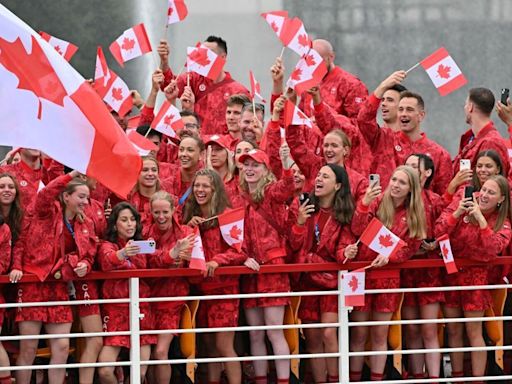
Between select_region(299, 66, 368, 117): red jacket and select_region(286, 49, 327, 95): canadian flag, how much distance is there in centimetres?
84

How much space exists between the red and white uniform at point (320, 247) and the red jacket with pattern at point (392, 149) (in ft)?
3.73

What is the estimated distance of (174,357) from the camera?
39.3 ft

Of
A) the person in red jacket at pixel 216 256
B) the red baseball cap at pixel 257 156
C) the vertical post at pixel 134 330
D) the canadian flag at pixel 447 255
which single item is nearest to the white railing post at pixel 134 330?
the vertical post at pixel 134 330

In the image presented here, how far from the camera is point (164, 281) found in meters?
11.9

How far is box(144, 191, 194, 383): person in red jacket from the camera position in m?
11.8

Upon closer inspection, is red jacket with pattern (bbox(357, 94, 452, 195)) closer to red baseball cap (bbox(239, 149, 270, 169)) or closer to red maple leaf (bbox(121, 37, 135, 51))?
red baseball cap (bbox(239, 149, 270, 169))

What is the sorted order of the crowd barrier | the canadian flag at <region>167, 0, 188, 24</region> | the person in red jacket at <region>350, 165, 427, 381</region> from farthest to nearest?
the canadian flag at <region>167, 0, 188, 24</region>, the person in red jacket at <region>350, 165, 427, 381</region>, the crowd barrier

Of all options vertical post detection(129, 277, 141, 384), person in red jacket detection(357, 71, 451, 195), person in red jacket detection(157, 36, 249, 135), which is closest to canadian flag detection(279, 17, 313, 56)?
person in red jacket detection(357, 71, 451, 195)

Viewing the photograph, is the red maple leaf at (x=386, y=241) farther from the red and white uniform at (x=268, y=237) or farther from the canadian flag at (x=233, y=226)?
the canadian flag at (x=233, y=226)

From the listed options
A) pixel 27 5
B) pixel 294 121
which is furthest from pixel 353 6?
pixel 294 121

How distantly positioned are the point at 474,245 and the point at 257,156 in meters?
1.58

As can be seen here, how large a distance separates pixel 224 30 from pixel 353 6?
1274 mm

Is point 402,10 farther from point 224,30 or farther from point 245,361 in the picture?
point 245,361

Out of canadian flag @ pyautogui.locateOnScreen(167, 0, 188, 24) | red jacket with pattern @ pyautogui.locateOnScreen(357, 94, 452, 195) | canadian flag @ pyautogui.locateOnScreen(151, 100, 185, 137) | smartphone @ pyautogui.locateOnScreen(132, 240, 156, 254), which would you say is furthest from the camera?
canadian flag @ pyautogui.locateOnScreen(167, 0, 188, 24)
